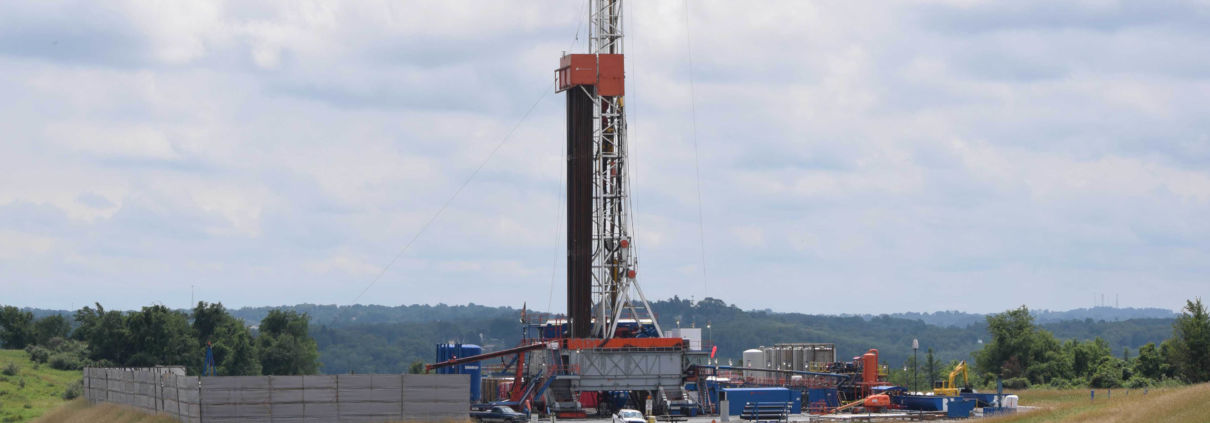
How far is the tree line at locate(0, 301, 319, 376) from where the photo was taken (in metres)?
129

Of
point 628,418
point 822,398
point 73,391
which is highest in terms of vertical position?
point 628,418

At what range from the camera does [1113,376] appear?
104 meters

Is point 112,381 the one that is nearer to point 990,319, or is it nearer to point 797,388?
point 797,388

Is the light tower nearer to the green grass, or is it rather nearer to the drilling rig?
the drilling rig

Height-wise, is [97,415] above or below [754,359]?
below

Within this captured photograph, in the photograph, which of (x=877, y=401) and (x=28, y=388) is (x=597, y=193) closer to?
(x=877, y=401)

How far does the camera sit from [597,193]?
7619 centimetres

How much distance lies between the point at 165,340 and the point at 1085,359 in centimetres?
7978

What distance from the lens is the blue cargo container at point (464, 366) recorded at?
2926 inches

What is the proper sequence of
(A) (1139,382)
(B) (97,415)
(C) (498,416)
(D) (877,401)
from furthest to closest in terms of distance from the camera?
1. (A) (1139,382)
2. (D) (877,401)
3. (B) (97,415)
4. (C) (498,416)

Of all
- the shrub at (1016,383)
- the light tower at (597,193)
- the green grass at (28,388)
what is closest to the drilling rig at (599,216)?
the light tower at (597,193)

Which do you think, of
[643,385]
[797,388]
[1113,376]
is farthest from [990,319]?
[643,385]

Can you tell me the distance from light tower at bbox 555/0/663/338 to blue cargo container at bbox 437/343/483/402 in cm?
534

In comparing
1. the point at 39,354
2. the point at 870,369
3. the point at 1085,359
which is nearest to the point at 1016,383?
the point at 1085,359
